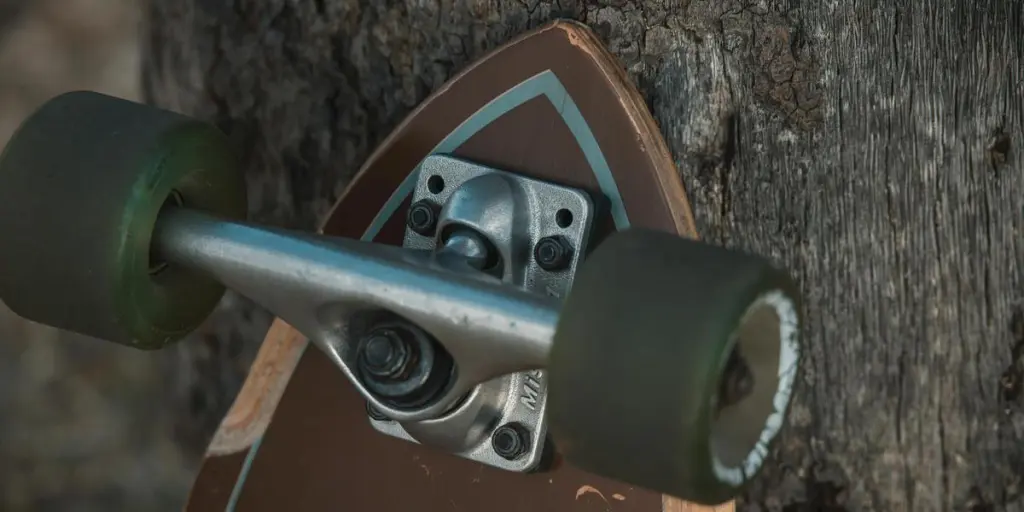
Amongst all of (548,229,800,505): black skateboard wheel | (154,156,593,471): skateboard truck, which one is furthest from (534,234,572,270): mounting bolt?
(548,229,800,505): black skateboard wheel

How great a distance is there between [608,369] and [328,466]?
460 mm

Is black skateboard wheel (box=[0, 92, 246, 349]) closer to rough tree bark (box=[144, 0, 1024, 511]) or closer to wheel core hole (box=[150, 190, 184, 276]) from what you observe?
wheel core hole (box=[150, 190, 184, 276])

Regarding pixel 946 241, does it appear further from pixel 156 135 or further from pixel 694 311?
pixel 156 135

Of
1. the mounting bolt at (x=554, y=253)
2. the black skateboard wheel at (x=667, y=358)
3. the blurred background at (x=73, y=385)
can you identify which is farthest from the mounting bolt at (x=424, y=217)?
the blurred background at (x=73, y=385)

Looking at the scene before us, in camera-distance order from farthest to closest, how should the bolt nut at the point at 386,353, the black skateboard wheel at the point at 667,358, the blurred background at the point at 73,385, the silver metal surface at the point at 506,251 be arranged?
the blurred background at the point at 73,385, the silver metal surface at the point at 506,251, the bolt nut at the point at 386,353, the black skateboard wheel at the point at 667,358

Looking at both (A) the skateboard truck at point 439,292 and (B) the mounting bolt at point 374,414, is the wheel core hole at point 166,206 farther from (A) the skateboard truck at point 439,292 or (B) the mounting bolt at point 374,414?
(B) the mounting bolt at point 374,414

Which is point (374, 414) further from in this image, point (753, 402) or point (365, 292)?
point (753, 402)

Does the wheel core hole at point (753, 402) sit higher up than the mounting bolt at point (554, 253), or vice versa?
the mounting bolt at point (554, 253)

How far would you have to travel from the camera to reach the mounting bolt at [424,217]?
35.6 inches

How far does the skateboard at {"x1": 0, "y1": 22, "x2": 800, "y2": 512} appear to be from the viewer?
587 mm

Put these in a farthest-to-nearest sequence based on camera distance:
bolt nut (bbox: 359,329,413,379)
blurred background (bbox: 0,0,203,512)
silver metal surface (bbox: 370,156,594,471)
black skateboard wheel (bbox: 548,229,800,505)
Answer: blurred background (bbox: 0,0,203,512) < silver metal surface (bbox: 370,156,594,471) < bolt nut (bbox: 359,329,413,379) < black skateboard wheel (bbox: 548,229,800,505)

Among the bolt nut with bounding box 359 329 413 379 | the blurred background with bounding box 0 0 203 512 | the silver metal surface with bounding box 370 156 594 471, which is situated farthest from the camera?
the blurred background with bounding box 0 0 203 512

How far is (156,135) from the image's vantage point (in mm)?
752

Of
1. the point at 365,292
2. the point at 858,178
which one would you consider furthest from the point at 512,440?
the point at 858,178
